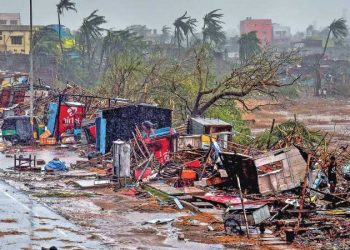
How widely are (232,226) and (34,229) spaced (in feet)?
15.8

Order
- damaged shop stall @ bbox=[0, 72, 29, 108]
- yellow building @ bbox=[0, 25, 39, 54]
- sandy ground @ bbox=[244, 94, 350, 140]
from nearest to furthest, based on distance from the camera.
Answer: damaged shop stall @ bbox=[0, 72, 29, 108] < sandy ground @ bbox=[244, 94, 350, 140] < yellow building @ bbox=[0, 25, 39, 54]

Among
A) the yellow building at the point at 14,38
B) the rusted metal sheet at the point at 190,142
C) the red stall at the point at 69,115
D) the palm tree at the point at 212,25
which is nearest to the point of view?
the rusted metal sheet at the point at 190,142

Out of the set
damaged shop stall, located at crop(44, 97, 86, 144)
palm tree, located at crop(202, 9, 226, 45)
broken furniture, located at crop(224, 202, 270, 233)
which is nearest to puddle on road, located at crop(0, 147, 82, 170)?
damaged shop stall, located at crop(44, 97, 86, 144)

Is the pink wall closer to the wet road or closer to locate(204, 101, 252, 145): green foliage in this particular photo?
locate(204, 101, 252, 145): green foliage

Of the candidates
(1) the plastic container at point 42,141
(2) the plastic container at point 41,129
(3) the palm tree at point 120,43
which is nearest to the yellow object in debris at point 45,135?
(1) the plastic container at point 42,141

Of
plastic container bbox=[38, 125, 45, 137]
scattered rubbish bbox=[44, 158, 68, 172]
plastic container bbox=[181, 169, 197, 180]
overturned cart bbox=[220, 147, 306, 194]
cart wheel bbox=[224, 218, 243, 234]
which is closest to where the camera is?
cart wheel bbox=[224, 218, 243, 234]

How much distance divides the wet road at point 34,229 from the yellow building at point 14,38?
6617 cm

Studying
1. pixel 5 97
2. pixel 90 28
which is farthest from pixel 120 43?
pixel 5 97

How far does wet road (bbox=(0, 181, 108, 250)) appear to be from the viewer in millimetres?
16422

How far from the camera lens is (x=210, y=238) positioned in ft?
56.0

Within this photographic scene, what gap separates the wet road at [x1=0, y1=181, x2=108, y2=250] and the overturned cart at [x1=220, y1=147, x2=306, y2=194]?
5850 millimetres

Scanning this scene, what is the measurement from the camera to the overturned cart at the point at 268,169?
72.1 feet

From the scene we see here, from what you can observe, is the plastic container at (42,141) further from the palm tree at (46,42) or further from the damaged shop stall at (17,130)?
the palm tree at (46,42)

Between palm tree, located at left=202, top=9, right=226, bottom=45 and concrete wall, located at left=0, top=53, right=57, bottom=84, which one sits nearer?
concrete wall, located at left=0, top=53, right=57, bottom=84
